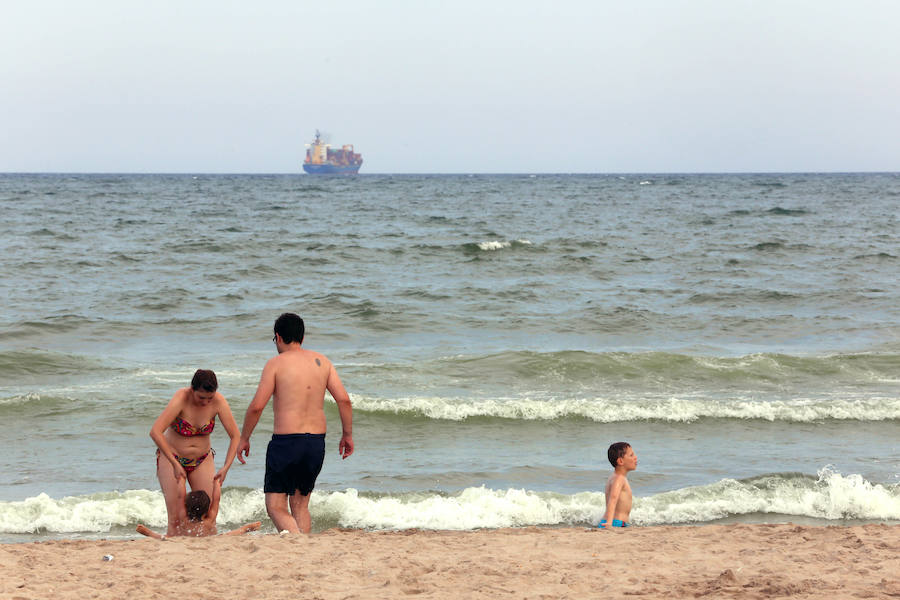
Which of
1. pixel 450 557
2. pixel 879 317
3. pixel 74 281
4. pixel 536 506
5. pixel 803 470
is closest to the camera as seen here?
pixel 450 557

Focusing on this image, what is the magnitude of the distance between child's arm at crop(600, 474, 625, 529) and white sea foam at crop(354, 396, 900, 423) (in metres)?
3.76

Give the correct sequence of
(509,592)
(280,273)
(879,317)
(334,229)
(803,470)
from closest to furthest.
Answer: (509,592) < (803,470) < (879,317) < (280,273) < (334,229)

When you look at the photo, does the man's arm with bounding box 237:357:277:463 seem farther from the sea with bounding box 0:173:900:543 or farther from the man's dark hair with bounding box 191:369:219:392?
the sea with bounding box 0:173:900:543

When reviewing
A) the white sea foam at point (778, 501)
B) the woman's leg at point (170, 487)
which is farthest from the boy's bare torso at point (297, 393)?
the white sea foam at point (778, 501)

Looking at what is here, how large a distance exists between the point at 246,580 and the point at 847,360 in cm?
1049

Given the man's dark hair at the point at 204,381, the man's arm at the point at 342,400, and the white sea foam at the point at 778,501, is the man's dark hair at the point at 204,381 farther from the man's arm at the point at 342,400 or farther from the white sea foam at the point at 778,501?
the white sea foam at the point at 778,501

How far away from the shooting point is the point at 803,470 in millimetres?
8117

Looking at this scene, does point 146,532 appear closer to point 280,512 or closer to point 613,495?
point 280,512

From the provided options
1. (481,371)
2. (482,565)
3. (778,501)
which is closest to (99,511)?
(482,565)

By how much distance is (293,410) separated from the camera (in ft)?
18.4

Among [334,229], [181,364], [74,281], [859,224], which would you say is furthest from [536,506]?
[859,224]

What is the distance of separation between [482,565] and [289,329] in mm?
1845

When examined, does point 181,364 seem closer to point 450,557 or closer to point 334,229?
point 450,557

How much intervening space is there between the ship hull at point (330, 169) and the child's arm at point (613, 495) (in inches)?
5876
